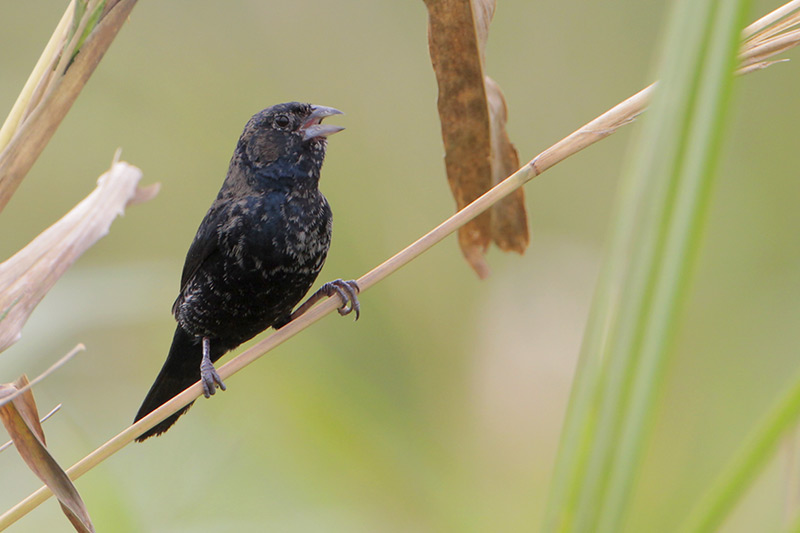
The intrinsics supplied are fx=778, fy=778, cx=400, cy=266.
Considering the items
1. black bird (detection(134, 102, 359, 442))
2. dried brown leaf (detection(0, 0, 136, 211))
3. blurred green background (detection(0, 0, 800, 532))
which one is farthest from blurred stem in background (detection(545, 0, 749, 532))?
black bird (detection(134, 102, 359, 442))

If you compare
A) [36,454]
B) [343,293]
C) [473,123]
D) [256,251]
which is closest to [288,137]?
[256,251]

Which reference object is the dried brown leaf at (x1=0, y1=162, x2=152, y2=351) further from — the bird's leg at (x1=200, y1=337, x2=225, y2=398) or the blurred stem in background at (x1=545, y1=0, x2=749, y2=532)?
the bird's leg at (x1=200, y1=337, x2=225, y2=398)

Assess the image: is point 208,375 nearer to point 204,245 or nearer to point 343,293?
point 204,245

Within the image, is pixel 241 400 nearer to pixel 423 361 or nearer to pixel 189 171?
pixel 423 361

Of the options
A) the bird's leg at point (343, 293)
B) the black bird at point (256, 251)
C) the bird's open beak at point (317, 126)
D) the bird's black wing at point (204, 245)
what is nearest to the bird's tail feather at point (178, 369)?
the black bird at point (256, 251)

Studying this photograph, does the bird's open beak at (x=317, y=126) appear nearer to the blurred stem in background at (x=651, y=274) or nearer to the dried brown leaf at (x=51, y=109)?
the dried brown leaf at (x=51, y=109)

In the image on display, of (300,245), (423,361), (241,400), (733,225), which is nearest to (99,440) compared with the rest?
(241,400)
